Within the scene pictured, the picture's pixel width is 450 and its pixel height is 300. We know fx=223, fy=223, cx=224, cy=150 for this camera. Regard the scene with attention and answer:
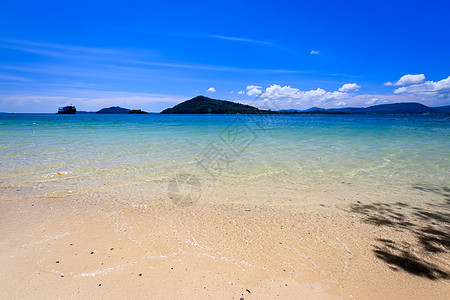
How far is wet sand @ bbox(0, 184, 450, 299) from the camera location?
293 cm

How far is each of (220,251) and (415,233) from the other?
155 inches

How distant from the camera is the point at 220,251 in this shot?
3684 mm

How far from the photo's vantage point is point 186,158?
1162cm

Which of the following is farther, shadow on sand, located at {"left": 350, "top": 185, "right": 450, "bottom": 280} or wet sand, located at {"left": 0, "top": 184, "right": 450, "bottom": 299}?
shadow on sand, located at {"left": 350, "top": 185, "right": 450, "bottom": 280}

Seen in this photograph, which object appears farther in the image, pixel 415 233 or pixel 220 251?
pixel 415 233

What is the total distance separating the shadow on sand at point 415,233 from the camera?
3.44m

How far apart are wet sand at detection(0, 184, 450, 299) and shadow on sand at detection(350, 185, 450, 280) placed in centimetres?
2

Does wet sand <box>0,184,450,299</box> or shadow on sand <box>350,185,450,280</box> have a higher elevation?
wet sand <box>0,184,450,299</box>

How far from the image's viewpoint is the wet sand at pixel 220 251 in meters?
2.93

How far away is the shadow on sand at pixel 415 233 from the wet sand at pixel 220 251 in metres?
0.02

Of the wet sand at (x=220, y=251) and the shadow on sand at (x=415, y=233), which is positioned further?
the shadow on sand at (x=415, y=233)

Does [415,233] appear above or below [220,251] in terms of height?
below

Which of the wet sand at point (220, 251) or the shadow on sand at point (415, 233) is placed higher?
the wet sand at point (220, 251)

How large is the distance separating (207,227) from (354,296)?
2613mm
